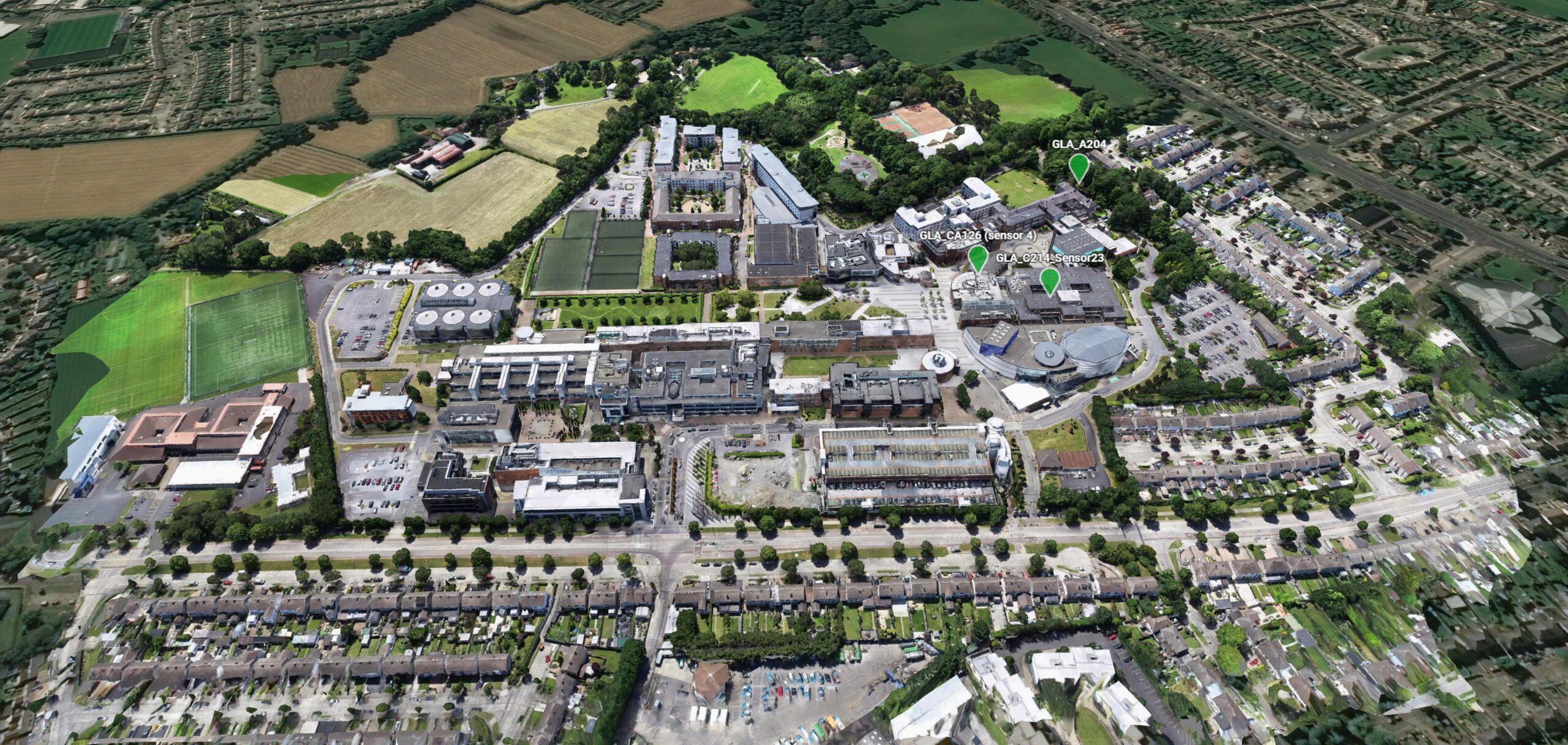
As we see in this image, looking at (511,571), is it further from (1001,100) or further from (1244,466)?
(1001,100)

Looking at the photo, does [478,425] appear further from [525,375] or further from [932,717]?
[932,717]

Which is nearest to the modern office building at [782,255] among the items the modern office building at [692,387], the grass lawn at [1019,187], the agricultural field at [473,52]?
the modern office building at [692,387]

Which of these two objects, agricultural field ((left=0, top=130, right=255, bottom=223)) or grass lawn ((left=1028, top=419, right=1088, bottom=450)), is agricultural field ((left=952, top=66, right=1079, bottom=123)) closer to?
grass lawn ((left=1028, top=419, right=1088, bottom=450))

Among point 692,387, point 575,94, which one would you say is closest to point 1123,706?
point 692,387

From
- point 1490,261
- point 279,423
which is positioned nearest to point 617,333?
point 279,423

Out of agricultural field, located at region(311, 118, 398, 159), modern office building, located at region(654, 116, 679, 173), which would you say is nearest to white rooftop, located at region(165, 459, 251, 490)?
agricultural field, located at region(311, 118, 398, 159)

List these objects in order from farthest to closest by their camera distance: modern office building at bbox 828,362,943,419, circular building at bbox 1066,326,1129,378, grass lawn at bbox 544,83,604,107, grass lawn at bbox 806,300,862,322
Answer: grass lawn at bbox 544,83,604,107, grass lawn at bbox 806,300,862,322, circular building at bbox 1066,326,1129,378, modern office building at bbox 828,362,943,419

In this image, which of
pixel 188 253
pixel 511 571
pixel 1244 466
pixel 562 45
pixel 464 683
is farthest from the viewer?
pixel 562 45
